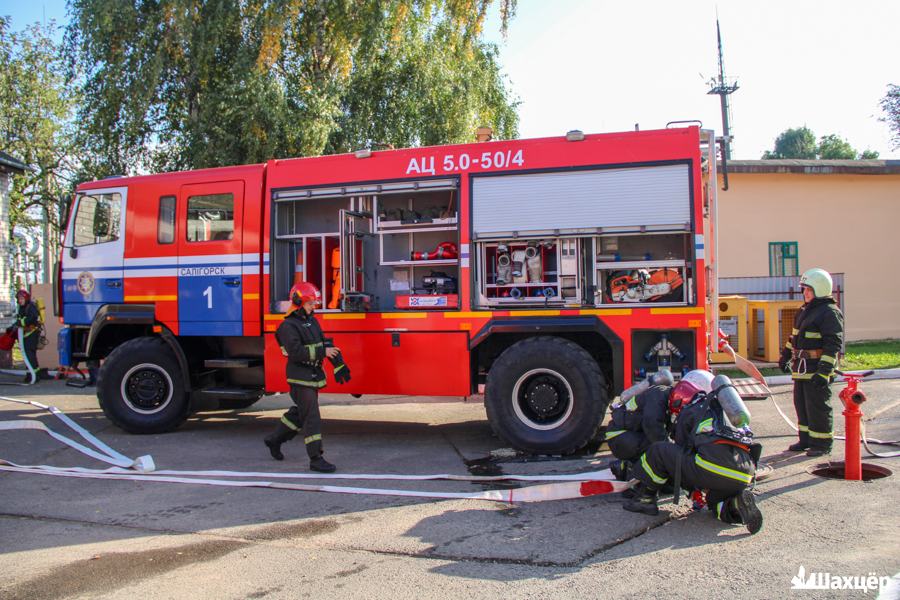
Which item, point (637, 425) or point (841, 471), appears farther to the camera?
point (841, 471)

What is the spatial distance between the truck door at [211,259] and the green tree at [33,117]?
64.0 feet

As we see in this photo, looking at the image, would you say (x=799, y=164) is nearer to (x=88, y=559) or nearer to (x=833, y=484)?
(x=833, y=484)

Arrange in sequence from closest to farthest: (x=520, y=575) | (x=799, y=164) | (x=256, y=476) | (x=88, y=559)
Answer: (x=520, y=575) < (x=88, y=559) < (x=256, y=476) < (x=799, y=164)

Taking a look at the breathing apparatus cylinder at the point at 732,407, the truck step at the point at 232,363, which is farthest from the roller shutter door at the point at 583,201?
the truck step at the point at 232,363

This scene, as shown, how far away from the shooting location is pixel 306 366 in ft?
21.1

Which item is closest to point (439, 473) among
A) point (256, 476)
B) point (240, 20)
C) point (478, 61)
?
point (256, 476)

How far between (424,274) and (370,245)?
0.71 meters

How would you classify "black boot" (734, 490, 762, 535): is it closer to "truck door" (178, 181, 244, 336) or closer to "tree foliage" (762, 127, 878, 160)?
"truck door" (178, 181, 244, 336)

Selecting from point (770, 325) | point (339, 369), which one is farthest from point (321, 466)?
point (770, 325)

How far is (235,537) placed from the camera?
4.65 m

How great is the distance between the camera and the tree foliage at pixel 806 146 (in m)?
Answer: 51.1

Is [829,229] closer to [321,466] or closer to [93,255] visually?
[321,466]

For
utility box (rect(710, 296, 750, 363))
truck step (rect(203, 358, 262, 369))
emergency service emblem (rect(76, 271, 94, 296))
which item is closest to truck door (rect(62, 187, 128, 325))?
emergency service emblem (rect(76, 271, 94, 296))

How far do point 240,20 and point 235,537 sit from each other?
12.4 meters
